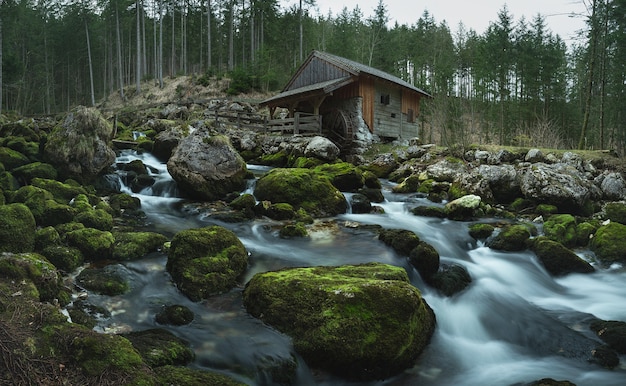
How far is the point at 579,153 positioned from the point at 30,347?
768 inches

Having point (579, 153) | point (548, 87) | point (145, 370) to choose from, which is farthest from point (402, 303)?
point (548, 87)

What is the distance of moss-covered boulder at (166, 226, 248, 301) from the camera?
575cm

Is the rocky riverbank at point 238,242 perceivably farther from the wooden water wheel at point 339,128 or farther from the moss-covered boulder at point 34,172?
the wooden water wheel at point 339,128

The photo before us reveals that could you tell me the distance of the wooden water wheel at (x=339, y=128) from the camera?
22844 millimetres

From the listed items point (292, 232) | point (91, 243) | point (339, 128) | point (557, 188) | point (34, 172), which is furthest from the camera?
point (339, 128)

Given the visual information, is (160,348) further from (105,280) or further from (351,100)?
(351,100)

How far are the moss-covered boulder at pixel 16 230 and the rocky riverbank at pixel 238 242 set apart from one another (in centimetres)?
2

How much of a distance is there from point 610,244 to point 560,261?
1808mm

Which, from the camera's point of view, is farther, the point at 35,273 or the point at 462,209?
the point at 462,209

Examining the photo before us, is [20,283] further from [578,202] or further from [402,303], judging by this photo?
[578,202]

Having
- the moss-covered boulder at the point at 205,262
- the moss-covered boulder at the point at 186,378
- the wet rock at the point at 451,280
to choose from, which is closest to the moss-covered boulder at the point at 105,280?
the moss-covered boulder at the point at 205,262

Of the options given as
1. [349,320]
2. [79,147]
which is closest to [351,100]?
[79,147]

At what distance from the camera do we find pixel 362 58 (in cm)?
4434

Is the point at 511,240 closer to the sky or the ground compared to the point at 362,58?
closer to the ground
